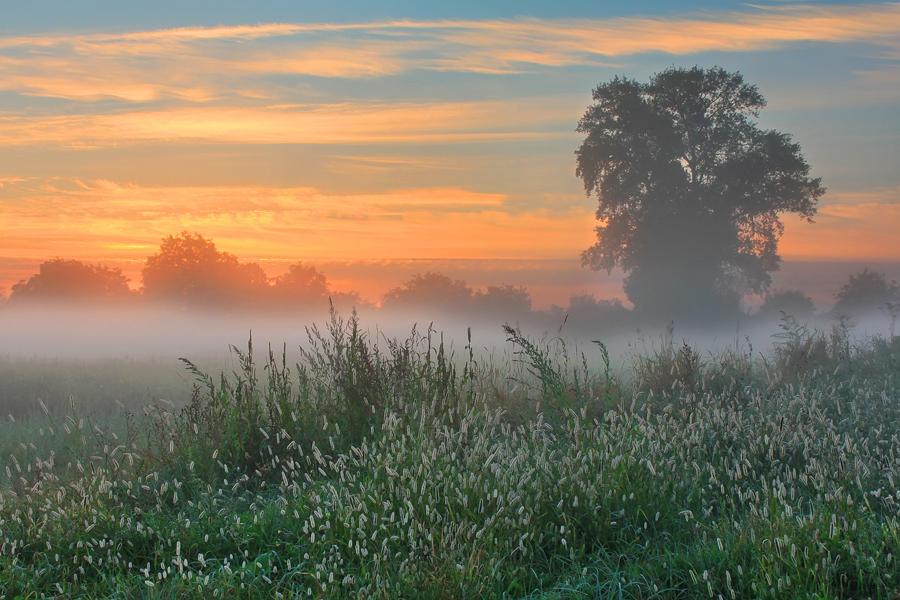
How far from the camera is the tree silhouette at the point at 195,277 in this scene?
47812 mm

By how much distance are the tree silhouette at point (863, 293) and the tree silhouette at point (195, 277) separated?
31.2 m

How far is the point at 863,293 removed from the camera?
4350 centimetres

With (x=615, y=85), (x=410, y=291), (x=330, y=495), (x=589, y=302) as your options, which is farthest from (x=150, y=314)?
(x=330, y=495)

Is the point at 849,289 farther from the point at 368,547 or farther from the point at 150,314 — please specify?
the point at 368,547

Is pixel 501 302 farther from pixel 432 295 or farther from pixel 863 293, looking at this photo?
pixel 863 293

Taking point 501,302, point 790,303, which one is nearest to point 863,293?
point 790,303

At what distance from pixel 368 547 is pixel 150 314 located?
142 ft

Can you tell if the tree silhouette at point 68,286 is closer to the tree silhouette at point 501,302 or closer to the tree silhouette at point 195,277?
the tree silhouette at point 195,277

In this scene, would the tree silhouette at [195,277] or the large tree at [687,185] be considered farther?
the tree silhouette at [195,277]

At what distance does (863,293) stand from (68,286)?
44.4 meters

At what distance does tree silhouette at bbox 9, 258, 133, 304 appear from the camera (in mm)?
51156

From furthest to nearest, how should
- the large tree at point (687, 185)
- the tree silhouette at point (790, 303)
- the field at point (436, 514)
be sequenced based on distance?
the tree silhouette at point (790, 303) < the large tree at point (687, 185) < the field at point (436, 514)

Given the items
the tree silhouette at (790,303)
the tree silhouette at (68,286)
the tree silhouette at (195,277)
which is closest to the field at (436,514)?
the tree silhouette at (790,303)

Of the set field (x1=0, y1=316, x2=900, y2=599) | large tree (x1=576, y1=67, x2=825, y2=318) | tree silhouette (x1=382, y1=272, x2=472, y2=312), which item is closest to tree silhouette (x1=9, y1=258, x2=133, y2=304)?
tree silhouette (x1=382, y1=272, x2=472, y2=312)
